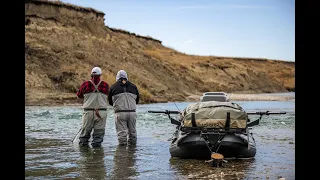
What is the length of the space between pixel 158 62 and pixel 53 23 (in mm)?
15486

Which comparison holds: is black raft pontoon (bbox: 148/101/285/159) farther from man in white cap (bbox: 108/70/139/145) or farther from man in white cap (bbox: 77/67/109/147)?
man in white cap (bbox: 77/67/109/147)

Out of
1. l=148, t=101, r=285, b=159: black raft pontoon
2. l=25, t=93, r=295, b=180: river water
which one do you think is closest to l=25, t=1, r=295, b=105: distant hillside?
l=25, t=93, r=295, b=180: river water

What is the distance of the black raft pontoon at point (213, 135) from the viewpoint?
9758 mm

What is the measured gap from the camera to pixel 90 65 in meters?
50.7

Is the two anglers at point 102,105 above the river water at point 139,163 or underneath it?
above

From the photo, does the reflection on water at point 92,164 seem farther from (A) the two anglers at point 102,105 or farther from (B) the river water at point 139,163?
(A) the two anglers at point 102,105

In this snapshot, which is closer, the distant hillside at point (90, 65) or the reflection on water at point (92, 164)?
the reflection on water at point (92, 164)

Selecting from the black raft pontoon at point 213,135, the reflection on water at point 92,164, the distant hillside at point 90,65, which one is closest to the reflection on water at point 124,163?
the reflection on water at point 92,164

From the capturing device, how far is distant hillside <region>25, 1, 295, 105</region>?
43625 millimetres

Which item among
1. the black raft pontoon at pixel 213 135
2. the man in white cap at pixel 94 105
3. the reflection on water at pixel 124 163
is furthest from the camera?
the man in white cap at pixel 94 105

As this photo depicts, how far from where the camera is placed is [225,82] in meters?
81.5

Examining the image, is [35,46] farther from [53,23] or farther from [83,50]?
[53,23]

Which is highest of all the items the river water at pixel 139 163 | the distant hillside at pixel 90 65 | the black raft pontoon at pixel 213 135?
the distant hillside at pixel 90 65
